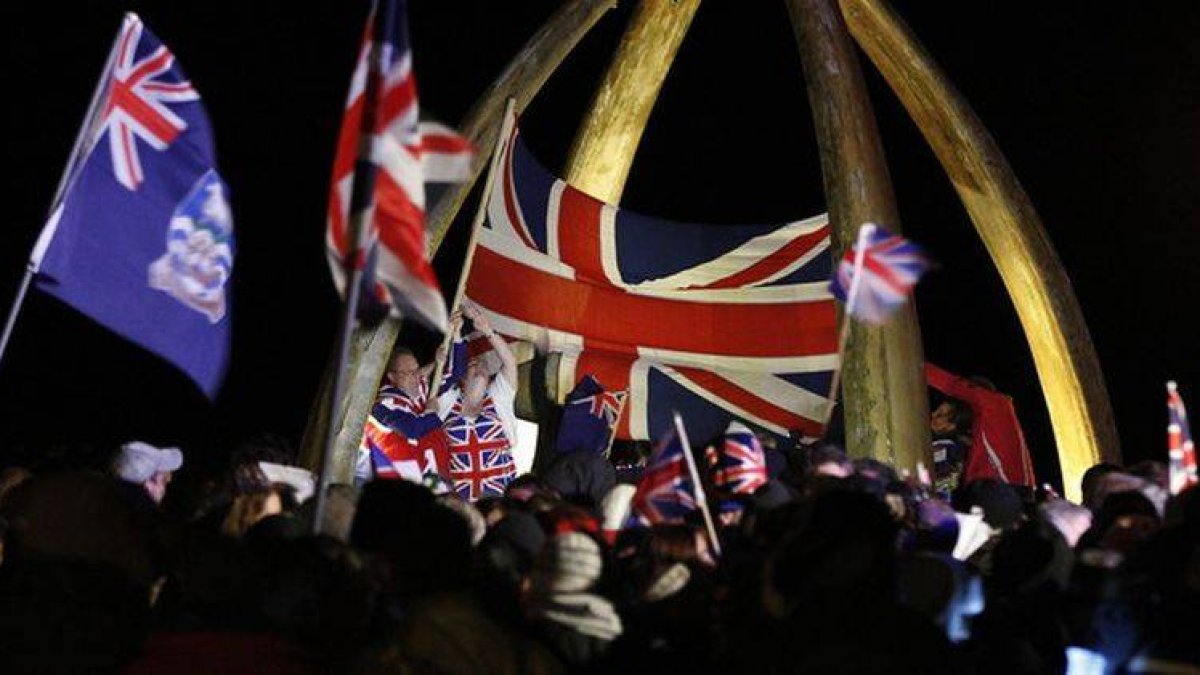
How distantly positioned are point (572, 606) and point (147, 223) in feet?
10.9

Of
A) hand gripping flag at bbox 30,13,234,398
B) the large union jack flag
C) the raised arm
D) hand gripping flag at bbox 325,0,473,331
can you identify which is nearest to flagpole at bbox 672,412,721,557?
hand gripping flag at bbox 325,0,473,331

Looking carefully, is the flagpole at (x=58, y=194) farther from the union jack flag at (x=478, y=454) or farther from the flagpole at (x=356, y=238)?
the union jack flag at (x=478, y=454)

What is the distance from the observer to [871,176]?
1183 centimetres

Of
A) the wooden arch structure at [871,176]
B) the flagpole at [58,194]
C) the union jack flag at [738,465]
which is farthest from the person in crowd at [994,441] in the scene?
the flagpole at [58,194]

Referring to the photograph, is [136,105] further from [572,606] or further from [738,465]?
[572,606]

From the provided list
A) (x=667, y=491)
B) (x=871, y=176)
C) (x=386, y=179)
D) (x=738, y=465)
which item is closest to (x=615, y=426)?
(x=871, y=176)

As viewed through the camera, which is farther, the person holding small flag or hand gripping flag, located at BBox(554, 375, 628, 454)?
hand gripping flag, located at BBox(554, 375, 628, 454)

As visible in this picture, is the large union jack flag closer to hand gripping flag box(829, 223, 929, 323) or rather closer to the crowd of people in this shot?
hand gripping flag box(829, 223, 929, 323)

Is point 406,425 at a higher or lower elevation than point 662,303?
lower

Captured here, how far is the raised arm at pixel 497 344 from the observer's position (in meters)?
11.2

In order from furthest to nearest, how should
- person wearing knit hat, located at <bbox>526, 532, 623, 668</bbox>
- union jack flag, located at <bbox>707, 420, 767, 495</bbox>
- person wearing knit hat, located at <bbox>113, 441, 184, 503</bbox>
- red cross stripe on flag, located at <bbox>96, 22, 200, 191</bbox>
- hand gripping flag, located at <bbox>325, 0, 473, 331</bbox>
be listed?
person wearing knit hat, located at <bbox>113, 441, 184, 503</bbox>, union jack flag, located at <bbox>707, 420, 767, 495</bbox>, red cross stripe on flag, located at <bbox>96, 22, 200, 191</bbox>, hand gripping flag, located at <bbox>325, 0, 473, 331</bbox>, person wearing knit hat, located at <bbox>526, 532, 623, 668</bbox>

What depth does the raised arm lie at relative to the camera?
1120cm

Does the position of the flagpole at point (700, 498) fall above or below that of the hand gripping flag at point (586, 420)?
above

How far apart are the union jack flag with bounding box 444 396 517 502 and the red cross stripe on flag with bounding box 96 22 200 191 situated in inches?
158
